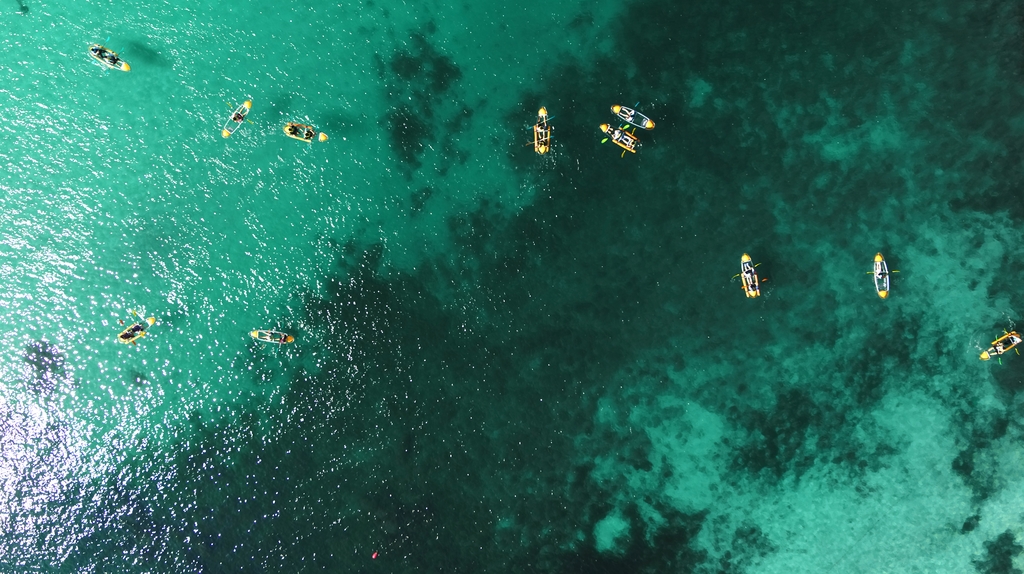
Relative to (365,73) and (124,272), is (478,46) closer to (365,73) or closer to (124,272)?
(365,73)

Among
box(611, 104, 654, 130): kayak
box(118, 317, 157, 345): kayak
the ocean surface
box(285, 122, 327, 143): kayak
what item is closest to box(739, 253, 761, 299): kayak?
the ocean surface

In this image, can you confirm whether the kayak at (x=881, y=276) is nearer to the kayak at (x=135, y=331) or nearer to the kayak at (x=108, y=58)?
the kayak at (x=135, y=331)

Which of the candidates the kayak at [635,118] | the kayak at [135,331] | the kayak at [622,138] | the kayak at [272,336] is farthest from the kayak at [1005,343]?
the kayak at [135,331]

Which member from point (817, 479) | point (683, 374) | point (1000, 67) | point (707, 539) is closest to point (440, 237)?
point (683, 374)

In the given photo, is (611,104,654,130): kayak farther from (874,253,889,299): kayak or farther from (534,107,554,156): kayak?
(874,253,889,299): kayak

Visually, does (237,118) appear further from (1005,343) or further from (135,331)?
(1005,343)

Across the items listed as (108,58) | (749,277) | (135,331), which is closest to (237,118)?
(108,58)

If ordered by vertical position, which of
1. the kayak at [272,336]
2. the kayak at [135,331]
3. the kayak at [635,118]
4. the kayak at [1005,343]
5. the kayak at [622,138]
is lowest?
the kayak at [135,331]
